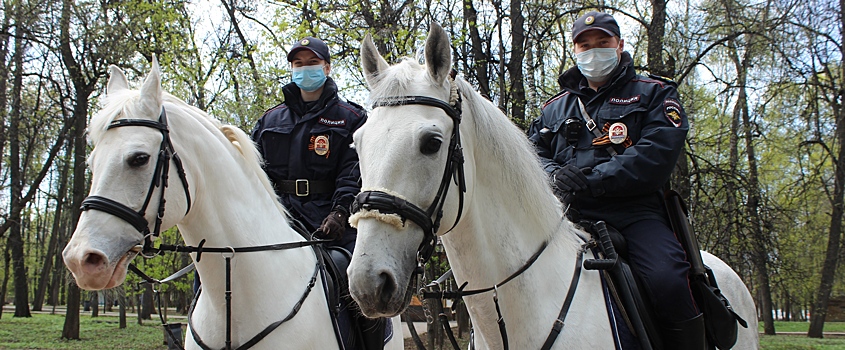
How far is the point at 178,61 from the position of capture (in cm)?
1480

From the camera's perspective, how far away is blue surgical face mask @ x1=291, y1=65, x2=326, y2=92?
4504 mm

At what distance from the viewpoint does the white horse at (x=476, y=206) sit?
7.39 ft

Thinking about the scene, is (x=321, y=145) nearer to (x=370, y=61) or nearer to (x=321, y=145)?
(x=321, y=145)

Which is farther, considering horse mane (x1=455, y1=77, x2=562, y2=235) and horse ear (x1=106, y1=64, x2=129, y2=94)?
horse ear (x1=106, y1=64, x2=129, y2=94)

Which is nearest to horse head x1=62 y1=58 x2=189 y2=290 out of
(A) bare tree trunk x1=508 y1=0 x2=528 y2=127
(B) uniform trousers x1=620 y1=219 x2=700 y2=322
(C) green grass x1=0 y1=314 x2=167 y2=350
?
(B) uniform trousers x1=620 y1=219 x2=700 y2=322

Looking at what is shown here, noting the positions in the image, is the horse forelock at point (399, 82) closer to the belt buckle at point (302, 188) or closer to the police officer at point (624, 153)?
the police officer at point (624, 153)

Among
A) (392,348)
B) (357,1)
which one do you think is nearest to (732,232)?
(357,1)

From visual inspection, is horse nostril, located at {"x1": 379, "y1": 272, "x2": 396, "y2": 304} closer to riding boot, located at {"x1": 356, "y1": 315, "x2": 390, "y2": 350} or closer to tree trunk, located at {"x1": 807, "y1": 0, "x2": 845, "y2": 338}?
riding boot, located at {"x1": 356, "y1": 315, "x2": 390, "y2": 350}

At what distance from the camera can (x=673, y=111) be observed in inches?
130

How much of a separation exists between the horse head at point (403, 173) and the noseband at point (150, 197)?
126 centimetres

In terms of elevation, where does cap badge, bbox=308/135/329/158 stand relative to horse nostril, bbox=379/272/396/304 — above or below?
above

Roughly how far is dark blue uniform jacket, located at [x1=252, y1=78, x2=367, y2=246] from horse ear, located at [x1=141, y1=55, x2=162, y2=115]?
127 centimetres

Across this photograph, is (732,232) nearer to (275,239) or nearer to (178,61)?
(275,239)

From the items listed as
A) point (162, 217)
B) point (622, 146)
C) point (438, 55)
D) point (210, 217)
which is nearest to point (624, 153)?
point (622, 146)
